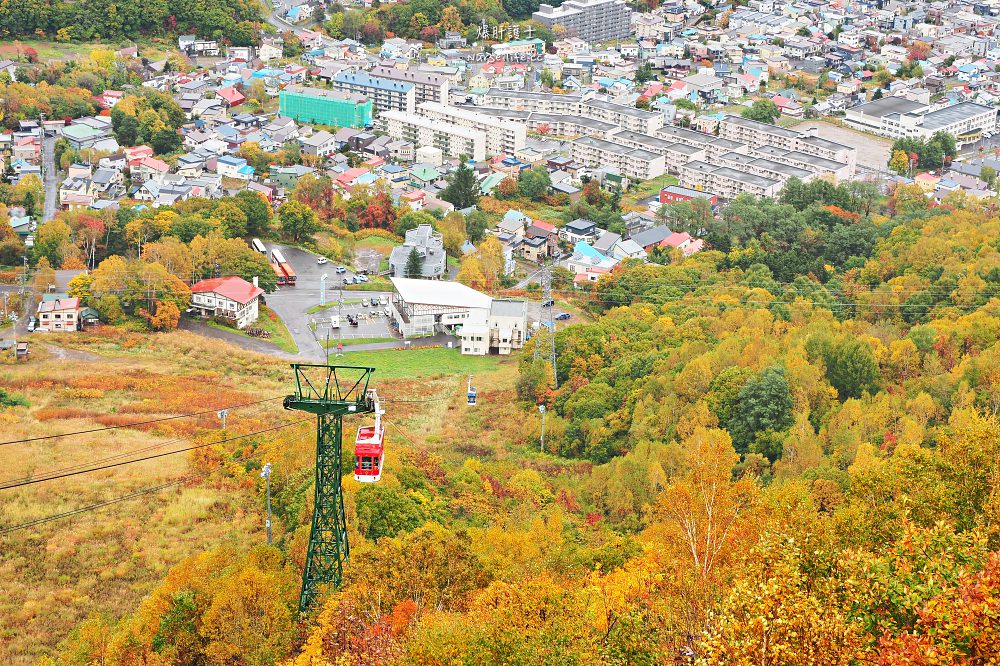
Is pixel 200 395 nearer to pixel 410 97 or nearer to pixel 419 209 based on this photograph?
pixel 419 209

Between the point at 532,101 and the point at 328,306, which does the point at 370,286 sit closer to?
the point at 328,306

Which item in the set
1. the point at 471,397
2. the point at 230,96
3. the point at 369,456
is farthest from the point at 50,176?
the point at 369,456

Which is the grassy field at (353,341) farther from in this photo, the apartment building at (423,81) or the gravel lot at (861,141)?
the gravel lot at (861,141)

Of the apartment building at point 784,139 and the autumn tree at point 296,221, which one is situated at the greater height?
the apartment building at point 784,139

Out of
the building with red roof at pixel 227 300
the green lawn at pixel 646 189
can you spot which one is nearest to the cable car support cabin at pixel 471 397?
the building with red roof at pixel 227 300

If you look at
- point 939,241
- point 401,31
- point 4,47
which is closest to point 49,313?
point 939,241
